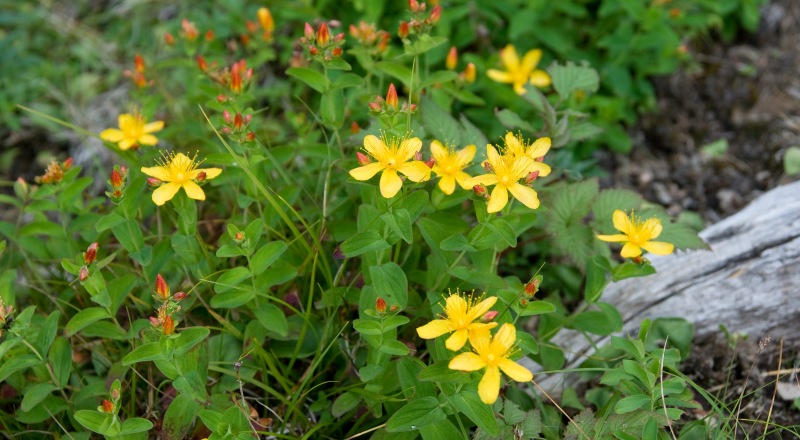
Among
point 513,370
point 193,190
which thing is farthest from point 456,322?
point 193,190

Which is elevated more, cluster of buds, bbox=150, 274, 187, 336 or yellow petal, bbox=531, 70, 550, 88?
yellow petal, bbox=531, 70, 550, 88

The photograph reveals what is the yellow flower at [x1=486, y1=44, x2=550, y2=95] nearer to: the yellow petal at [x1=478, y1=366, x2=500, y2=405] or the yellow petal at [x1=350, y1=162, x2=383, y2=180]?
the yellow petal at [x1=350, y1=162, x2=383, y2=180]

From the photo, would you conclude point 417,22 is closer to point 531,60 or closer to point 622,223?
point 622,223

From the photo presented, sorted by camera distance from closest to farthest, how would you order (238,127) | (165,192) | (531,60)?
(165,192) → (238,127) → (531,60)

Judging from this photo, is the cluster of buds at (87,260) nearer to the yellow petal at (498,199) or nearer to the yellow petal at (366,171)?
the yellow petal at (366,171)

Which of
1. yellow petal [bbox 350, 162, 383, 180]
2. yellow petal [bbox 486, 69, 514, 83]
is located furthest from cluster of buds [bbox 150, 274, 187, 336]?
yellow petal [bbox 486, 69, 514, 83]

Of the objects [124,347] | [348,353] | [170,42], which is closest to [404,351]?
[348,353]
